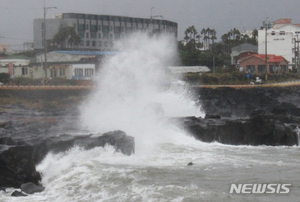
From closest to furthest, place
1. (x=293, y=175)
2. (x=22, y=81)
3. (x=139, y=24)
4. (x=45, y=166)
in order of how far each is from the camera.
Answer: (x=293, y=175) → (x=45, y=166) → (x=22, y=81) → (x=139, y=24)

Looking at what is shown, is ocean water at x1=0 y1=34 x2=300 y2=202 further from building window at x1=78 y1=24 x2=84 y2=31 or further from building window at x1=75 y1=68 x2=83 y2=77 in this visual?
building window at x1=78 y1=24 x2=84 y2=31

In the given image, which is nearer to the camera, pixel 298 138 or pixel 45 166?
pixel 45 166

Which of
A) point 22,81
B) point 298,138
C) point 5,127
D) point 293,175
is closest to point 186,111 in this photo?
point 298,138

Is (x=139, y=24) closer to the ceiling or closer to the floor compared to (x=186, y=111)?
closer to the ceiling

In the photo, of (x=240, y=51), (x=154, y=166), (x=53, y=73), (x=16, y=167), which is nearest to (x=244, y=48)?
(x=240, y=51)

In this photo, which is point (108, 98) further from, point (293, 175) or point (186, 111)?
point (293, 175)

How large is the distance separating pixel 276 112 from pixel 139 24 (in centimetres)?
6600

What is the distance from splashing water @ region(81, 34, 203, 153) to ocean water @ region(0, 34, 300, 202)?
0.09 meters

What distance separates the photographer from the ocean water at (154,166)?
1108 centimetres

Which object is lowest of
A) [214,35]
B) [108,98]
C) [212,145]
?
[212,145]

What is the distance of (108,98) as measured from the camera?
1069 inches

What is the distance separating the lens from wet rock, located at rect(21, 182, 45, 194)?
11562 millimetres

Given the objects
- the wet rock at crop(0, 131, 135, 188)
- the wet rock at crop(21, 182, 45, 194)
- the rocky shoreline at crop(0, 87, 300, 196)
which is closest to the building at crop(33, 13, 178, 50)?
the rocky shoreline at crop(0, 87, 300, 196)

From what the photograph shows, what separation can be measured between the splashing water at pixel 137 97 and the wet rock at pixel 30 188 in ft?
27.1
